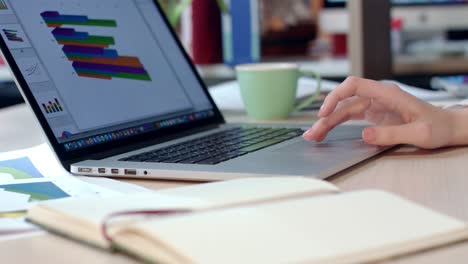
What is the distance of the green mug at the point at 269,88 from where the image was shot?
1.23 m

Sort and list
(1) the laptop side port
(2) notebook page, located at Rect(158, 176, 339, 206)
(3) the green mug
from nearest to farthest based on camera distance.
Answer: (2) notebook page, located at Rect(158, 176, 339, 206), (1) the laptop side port, (3) the green mug

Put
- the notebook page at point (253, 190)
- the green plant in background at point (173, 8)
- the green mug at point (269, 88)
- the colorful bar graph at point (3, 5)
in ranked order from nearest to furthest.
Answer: the notebook page at point (253, 190), the colorful bar graph at point (3, 5), the green mug at point (269, 88), the green plant in background at point (173, 8)

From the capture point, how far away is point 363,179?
31.5 inches

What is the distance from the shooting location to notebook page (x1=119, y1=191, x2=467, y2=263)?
515 mm

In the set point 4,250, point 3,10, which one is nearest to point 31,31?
point 3,10

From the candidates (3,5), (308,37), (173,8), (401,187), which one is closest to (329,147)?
(401,187)

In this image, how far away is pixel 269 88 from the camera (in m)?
1.23

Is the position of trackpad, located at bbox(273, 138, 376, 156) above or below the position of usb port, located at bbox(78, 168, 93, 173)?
below

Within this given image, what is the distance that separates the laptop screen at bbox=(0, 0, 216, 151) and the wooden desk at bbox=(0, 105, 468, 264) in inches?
5.8

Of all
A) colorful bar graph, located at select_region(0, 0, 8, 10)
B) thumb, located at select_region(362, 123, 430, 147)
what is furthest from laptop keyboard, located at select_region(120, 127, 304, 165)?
colorful bar graph, located at select_region(0, 0, 8, 10)

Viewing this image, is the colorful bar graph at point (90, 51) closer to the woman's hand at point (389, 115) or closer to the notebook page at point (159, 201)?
the woman's hand at point (389, 115)

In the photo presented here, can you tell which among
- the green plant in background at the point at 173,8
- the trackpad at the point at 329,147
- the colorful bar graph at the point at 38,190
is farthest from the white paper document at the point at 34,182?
the green plant in background at the point at 173,8

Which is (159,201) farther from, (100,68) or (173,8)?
(173,8)

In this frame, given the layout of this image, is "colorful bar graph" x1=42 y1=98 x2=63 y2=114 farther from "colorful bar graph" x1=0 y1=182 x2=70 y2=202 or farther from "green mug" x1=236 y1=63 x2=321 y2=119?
"green mug" x1=236 y1=63 x2=321 y2=119
